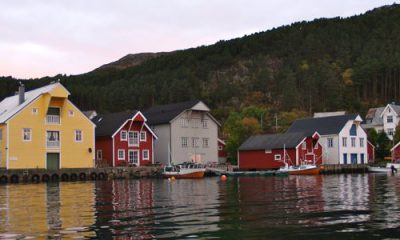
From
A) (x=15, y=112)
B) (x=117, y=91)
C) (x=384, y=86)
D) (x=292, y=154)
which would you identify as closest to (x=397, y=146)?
(x=292, y=154)

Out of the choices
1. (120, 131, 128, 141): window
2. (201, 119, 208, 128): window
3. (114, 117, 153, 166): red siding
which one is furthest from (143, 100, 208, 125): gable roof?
(120, 131, 128, 141): window

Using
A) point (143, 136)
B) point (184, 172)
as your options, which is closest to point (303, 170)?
point (184, 172)

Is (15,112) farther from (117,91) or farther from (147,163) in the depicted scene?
(117,91)

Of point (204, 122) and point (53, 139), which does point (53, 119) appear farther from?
Answer: point (204, 122)

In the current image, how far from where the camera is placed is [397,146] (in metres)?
80.9

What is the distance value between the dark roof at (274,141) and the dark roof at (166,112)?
31.8ft

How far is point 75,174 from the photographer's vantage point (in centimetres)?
5972

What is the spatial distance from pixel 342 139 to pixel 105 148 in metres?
34.0

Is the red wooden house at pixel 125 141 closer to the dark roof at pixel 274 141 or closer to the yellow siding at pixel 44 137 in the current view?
the yellow siding at pixel 44 137

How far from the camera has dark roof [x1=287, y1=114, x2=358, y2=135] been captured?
80.4 m

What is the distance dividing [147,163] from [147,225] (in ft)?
181

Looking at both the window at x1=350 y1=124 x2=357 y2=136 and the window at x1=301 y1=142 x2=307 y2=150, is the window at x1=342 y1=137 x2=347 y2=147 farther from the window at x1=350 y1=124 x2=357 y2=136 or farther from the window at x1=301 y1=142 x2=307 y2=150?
the window at x1=301 y1=142 x2=307 y2=150

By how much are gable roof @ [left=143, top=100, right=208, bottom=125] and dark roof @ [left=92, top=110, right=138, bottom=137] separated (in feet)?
23.8

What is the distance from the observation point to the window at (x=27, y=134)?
60625 mm
